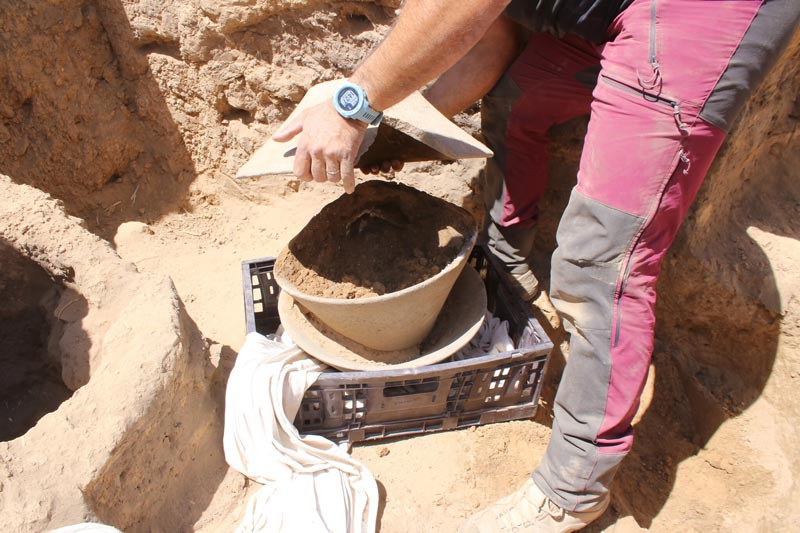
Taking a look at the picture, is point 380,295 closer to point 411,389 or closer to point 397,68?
point 411,389

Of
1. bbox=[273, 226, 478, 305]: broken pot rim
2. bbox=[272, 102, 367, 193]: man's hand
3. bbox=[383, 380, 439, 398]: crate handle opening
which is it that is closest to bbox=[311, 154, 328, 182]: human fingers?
bbox=[272, 102, 367, 193]: man's hand

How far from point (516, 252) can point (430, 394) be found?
80 centimetres

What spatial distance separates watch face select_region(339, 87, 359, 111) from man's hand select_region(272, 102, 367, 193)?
4 centimetres

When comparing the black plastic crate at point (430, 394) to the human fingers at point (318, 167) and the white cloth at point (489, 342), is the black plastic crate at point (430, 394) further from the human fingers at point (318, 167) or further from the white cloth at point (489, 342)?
the human fingers at point (318, 167)

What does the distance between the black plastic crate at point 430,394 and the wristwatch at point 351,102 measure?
2.89 ft

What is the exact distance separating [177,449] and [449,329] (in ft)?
3.54

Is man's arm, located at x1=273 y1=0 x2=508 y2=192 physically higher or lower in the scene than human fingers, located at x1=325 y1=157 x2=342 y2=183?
higher

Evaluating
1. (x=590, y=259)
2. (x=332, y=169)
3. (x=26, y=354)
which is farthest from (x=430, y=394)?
(x=26, y=354)

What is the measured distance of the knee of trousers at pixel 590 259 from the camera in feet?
5.31

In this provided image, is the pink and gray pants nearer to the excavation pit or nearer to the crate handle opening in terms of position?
the crate handle opening

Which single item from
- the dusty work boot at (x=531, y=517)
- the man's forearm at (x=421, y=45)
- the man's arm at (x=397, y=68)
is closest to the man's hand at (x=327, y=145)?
the man's arm at (x=397, y=68)

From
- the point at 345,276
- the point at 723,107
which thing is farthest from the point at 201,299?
the point at 723,107

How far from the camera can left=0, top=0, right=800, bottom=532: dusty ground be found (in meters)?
2.13

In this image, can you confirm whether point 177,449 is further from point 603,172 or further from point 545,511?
point 603,172
